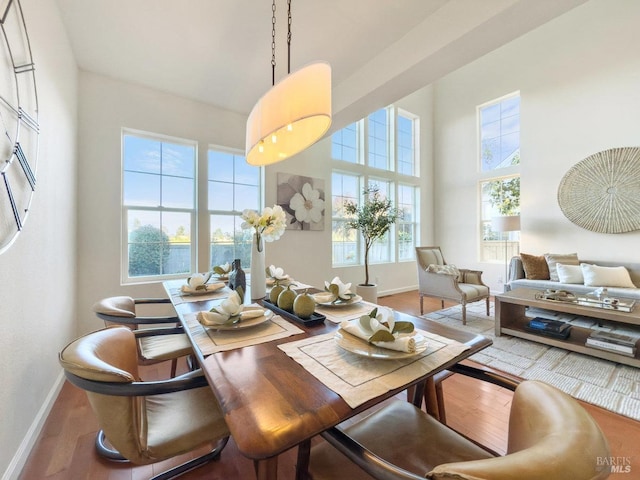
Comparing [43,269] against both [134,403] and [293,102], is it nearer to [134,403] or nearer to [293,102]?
[134,403]

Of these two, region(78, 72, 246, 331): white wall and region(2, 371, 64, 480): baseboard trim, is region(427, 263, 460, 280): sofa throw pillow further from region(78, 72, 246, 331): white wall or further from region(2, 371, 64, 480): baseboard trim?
region(2, 371, 64, 480): baseboard trim

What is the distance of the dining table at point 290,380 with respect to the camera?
57cm

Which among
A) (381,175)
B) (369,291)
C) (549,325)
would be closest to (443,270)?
(369,291)

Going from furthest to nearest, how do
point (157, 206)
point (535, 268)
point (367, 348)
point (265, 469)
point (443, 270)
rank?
point (535, 268), point (443, 270), point (157, 206), point (367, 348), point (265, 469)

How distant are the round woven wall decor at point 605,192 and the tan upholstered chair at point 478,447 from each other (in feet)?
15.1

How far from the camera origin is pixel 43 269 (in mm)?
1674

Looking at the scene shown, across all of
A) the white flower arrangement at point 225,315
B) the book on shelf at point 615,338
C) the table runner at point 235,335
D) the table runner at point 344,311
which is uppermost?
the white flower arrangement at point 225,315

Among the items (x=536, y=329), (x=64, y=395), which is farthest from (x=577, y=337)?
(x=64, y=395)

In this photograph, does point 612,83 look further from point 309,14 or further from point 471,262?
point 309,14

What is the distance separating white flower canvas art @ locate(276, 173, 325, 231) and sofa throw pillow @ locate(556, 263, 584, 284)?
131 inches

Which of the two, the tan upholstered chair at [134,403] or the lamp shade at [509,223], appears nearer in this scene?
the tan upholstered chair at [134,403]

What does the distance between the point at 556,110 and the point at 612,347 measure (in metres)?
3.72

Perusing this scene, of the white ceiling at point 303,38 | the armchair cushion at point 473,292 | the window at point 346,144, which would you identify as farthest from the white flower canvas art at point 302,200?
the armchair cushion at point 473,292

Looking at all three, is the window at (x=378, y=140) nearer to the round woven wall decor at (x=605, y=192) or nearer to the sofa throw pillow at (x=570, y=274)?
the round woven wall decor at (x=605, y=192)
